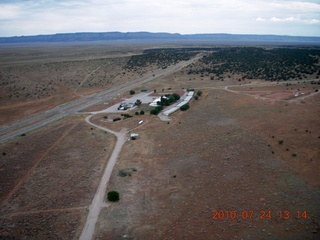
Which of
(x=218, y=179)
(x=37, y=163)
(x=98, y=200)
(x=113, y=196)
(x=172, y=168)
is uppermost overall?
(x=218, y=179)

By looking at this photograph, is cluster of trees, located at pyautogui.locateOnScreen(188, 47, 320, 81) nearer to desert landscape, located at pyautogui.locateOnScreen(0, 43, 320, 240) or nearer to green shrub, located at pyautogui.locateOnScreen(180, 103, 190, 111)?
desert landscape, located at pyautogui.locateOnScreen(0, 43, 320, 240)

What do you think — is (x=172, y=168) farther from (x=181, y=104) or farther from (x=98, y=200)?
(x=181, y=104)

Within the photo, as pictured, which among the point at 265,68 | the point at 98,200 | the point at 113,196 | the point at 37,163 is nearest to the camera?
the point at 113,196

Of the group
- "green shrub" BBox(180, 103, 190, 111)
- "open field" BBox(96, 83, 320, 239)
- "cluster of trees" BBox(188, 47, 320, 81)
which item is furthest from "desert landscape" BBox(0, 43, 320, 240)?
"cluster of trees" BBox(188, 47, 320, 81)

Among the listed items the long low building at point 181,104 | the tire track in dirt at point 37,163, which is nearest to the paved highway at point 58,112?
the tire track in dirt at point 37,163

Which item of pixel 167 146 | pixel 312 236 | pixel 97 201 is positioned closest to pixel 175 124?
pixel 167 146

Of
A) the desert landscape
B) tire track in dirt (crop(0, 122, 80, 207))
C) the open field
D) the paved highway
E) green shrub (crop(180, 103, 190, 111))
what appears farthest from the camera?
green shrub (crop(180, 103, 190, 111))

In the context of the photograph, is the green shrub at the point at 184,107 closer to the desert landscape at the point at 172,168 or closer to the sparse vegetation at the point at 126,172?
the desert landscape at the point at 172,168

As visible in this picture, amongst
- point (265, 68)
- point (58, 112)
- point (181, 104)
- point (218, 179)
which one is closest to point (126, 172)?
point (218, 179)

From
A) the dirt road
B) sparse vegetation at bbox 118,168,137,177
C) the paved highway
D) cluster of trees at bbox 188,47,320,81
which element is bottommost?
the dirt road
